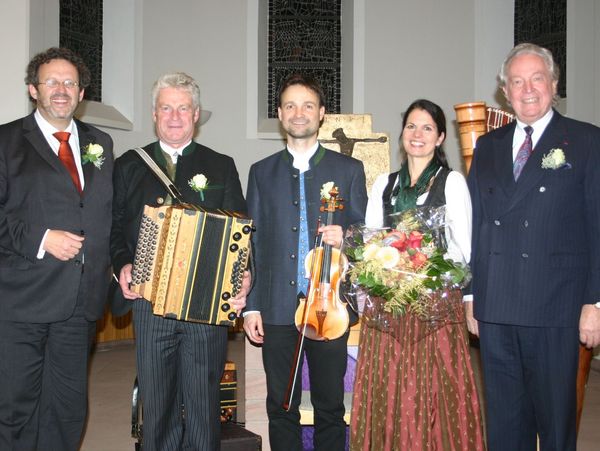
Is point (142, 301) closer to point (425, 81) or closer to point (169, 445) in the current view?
point (169, 445)

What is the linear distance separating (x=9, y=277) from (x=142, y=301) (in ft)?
2.39

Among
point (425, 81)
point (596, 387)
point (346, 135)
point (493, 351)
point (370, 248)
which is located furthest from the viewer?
point (425, 81)

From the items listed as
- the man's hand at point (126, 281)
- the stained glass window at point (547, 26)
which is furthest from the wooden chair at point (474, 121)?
the stained glass window at point (547, 26)

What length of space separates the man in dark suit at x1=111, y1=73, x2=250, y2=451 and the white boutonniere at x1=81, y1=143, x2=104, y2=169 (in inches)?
5.7

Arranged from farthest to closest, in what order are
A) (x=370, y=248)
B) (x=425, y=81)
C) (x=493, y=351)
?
(x=425, y=81), (x=493, y=351), (x=370, y=248)

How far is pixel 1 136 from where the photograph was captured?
11.3 ft

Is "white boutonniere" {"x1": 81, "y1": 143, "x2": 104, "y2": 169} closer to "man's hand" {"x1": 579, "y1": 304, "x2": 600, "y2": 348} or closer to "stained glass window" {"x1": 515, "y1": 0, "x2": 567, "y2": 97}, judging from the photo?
"man's hand" {"x1": 579, "y1": 304, "x2": 600, "y2": 348}

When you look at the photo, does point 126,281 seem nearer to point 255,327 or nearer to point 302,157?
point 255,327

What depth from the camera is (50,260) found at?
11.3ft

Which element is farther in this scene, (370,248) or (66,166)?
(66,166)

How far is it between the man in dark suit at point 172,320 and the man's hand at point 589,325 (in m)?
1.56

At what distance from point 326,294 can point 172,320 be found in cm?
75

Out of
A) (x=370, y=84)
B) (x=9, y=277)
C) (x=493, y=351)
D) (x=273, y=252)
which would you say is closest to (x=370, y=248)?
(x=273, y=252)

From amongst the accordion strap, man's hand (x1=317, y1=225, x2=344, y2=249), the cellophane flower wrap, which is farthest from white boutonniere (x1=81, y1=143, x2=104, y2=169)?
the cellophane flower wrap
